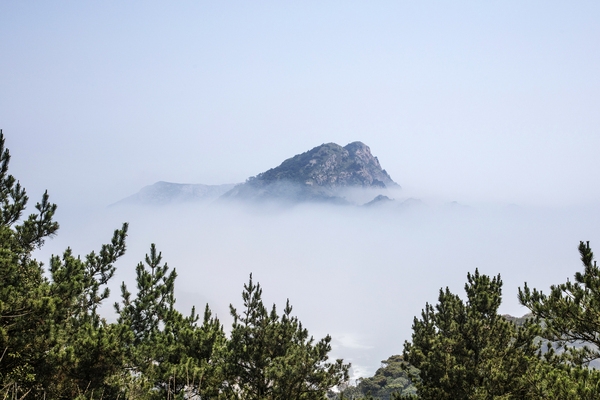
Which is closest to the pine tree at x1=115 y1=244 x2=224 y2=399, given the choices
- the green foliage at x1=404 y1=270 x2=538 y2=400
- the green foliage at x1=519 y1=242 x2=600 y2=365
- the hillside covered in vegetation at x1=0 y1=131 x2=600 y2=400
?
the hillside covered in vegetation at x1=0 y1=131 x2=600 y2=400

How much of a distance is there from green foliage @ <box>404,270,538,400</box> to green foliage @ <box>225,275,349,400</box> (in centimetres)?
338

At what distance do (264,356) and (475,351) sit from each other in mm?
7876

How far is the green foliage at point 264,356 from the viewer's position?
14.5 meters

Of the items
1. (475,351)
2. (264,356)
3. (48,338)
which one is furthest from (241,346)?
(475,351)

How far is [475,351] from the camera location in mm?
15227

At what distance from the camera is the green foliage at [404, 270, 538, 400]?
13.7 meters

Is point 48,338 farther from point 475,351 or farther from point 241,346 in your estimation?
point 475,351

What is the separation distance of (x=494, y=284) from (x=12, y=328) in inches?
664

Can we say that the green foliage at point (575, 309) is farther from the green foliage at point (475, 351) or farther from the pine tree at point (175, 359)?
the pine tree at point (175, 359)

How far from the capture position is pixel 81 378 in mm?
11914

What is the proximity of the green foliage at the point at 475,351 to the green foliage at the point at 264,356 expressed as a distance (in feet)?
11.1

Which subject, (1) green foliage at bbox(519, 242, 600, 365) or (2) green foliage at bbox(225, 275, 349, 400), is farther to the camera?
(2) green foliage at bbox(225, 275, 349, 400)

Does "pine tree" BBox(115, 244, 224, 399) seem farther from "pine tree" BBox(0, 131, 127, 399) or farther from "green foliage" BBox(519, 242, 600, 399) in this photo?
"green foliage" BBox(519, 242, 600, 399)

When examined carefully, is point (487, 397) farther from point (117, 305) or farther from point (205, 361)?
point (117, 305)
